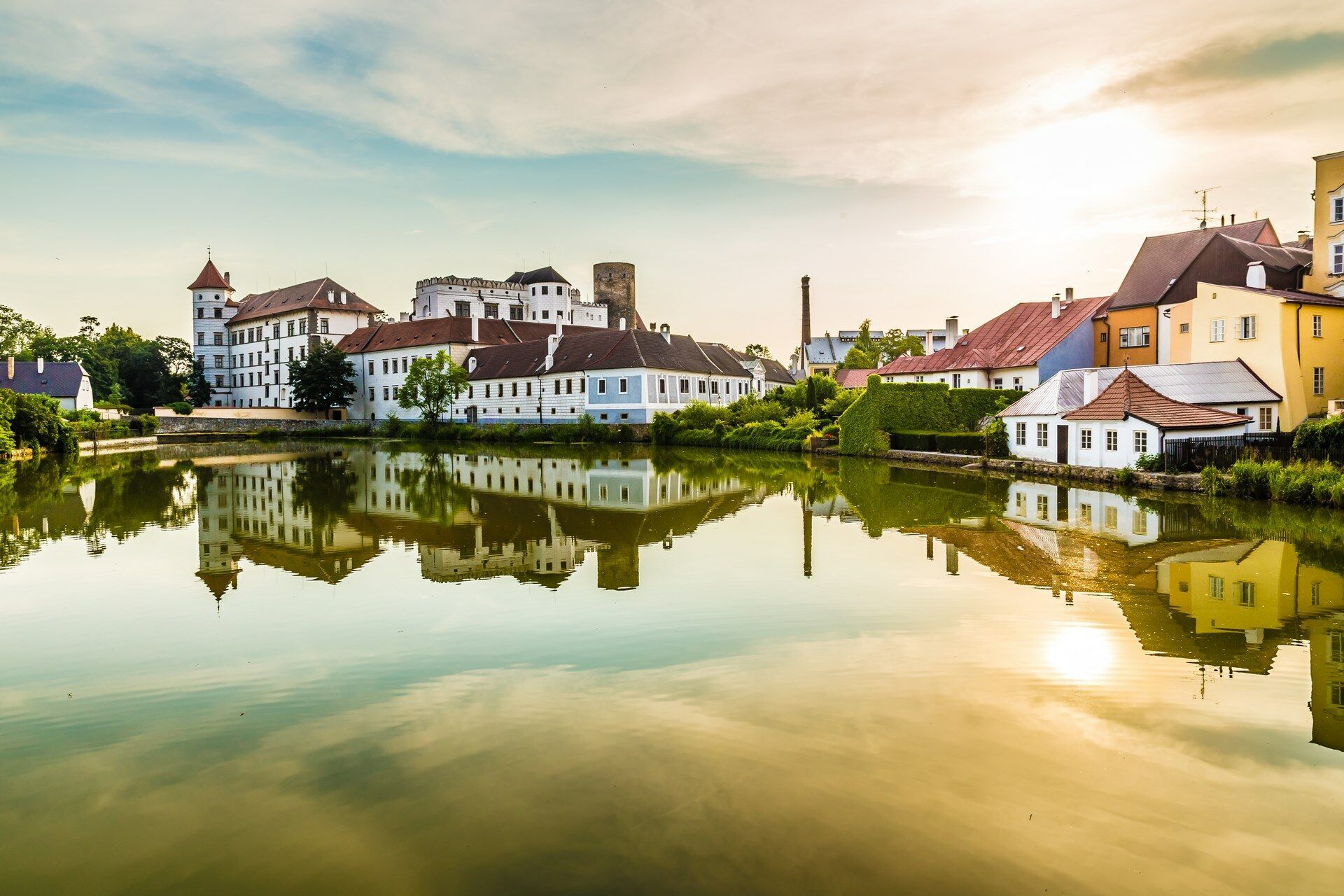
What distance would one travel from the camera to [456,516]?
1689cm

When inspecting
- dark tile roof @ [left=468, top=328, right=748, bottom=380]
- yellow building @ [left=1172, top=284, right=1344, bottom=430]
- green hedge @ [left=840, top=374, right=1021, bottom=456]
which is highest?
dark tile roof @ [left=468, top=328, right=748, bottom=380]

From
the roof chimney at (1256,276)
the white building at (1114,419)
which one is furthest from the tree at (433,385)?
the roof chimney at (1256,276)

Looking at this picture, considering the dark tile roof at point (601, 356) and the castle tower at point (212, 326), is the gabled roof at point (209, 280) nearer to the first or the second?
the castle tower at point (212, 326)

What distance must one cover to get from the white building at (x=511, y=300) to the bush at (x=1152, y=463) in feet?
206

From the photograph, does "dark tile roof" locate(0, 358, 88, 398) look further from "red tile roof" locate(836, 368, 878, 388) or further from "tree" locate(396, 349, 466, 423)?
"red tile roof" locate(836, 368, 878, 388)

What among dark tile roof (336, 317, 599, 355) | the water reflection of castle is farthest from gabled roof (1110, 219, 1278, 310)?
dark tile roof (336, 317, 599, 355)

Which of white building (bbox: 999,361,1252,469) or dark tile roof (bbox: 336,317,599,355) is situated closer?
white building (bbox: 999,361,1252,469)

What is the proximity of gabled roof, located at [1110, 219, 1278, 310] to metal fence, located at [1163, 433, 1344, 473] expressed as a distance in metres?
14.5

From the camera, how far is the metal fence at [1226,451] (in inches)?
794

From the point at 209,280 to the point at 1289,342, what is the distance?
89707 mm

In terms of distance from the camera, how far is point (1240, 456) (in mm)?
20500

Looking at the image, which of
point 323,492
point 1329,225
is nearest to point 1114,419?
point 1329,225

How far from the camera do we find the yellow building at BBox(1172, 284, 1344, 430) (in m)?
24.2

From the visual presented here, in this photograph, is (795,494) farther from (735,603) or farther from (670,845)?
(670,845)
